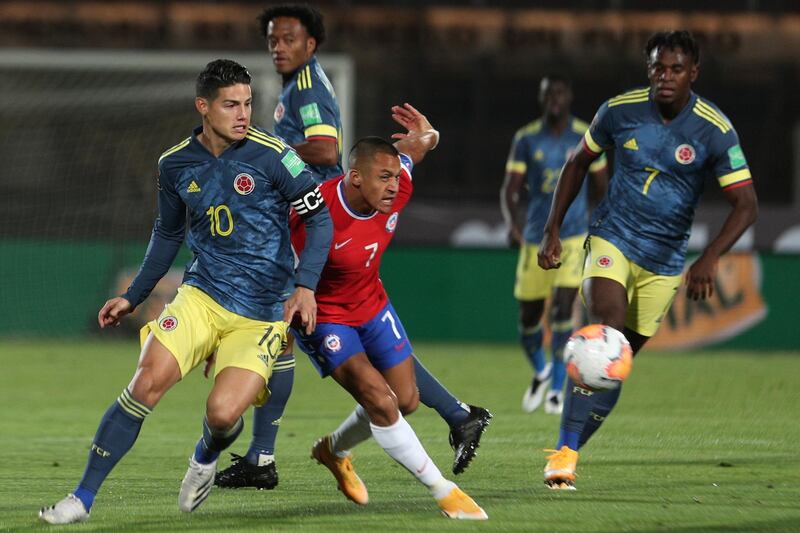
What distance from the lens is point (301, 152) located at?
6922 millimetres

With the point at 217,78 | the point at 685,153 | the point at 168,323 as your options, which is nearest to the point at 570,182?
the point at 685,153

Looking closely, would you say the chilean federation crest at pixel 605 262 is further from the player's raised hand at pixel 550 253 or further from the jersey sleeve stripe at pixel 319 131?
the jersey sleeve stripe at pixel 319 131

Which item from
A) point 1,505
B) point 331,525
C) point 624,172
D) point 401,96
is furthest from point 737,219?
point 401,96

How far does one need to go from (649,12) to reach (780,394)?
10581 mm

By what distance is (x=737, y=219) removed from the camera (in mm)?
6648

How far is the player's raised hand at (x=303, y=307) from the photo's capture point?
5352 millimetres

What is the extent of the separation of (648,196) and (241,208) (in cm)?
215

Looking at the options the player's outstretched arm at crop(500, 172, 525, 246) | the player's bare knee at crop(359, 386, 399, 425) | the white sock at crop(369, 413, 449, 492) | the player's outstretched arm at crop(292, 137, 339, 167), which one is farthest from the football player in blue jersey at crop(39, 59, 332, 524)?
the player's outstretched arm at crop(500, 172, 525, 246)

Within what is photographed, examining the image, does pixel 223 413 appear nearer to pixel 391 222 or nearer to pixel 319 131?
pixel 391 222

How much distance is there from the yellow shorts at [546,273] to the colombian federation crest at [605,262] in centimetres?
341

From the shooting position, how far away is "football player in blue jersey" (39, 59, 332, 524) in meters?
5.43

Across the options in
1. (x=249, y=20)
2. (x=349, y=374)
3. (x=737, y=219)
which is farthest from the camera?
(x=249, y=20)

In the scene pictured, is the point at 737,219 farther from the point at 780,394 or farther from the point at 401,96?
the point at 401,96

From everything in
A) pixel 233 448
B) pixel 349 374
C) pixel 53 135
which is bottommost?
pixel 53 135
